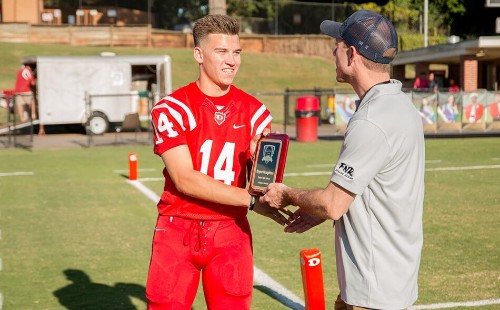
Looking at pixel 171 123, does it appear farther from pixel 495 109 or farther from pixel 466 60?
pixel 466 60

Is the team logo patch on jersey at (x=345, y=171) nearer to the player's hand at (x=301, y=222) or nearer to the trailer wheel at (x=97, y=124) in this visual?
the player's hand at (x=301, y=222)

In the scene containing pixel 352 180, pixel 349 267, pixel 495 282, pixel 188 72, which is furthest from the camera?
pixel 188 72

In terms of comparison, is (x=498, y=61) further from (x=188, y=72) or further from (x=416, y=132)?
(x=416, y=132)

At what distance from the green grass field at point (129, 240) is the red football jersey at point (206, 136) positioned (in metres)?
3.21

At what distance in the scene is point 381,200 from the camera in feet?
13.7

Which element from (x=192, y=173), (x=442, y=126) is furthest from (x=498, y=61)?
(x=192, y=173)

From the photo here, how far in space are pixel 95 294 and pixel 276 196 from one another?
4659mm

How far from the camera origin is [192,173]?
16.1 feet

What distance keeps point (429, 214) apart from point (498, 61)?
29598mm

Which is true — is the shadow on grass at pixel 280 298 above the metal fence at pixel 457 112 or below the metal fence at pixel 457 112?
below

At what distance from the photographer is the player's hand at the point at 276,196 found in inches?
182

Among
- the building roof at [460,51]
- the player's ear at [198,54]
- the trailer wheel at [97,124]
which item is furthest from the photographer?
the building roof at [460,51]

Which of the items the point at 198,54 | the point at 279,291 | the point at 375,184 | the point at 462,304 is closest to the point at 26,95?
the point at 279,291

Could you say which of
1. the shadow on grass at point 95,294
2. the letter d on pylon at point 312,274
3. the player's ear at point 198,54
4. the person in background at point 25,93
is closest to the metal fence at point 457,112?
the person in background at point 25,93
